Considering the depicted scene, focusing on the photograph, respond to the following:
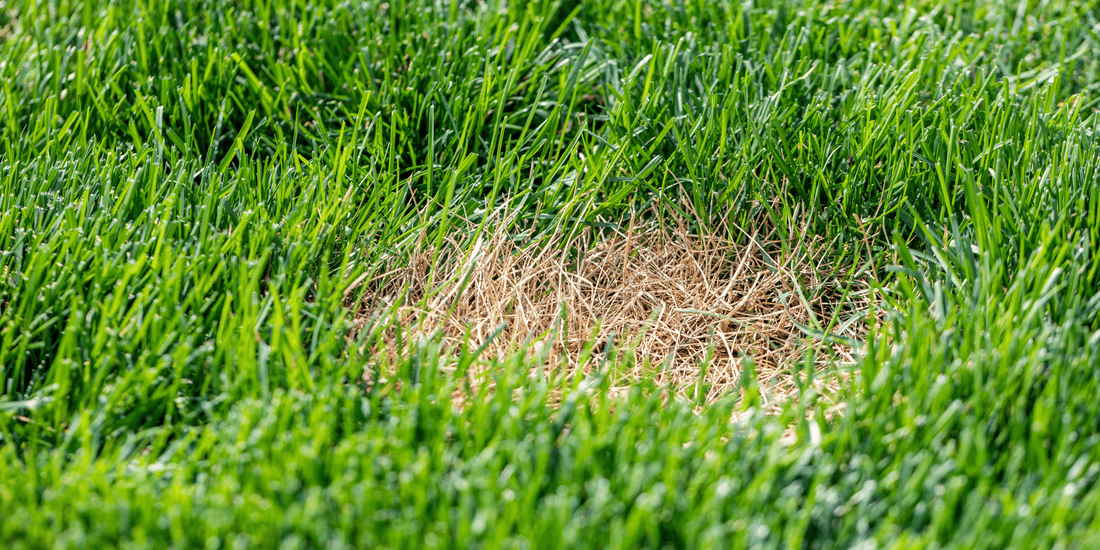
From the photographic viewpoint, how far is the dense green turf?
4.38 feet

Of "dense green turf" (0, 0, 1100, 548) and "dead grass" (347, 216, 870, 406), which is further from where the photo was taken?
"dead grass" (347, 216, 870, 406)

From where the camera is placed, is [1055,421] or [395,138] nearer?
[1055,421]

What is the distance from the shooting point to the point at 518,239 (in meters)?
2.06

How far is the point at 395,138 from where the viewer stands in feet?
7.32

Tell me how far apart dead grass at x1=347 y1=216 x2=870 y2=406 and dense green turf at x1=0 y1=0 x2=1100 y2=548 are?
0.22 ft

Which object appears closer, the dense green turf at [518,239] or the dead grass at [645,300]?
the dense green turf at [518,239]

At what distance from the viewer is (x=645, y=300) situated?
2051mm

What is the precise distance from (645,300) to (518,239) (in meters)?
0.33

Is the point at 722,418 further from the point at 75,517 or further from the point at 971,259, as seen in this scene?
the point at 75,517

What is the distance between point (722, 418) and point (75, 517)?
1.05 m

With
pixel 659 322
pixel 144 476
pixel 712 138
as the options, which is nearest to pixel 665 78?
pixel 712 138

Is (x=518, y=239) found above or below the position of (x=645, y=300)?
above

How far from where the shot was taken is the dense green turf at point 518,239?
1.33m

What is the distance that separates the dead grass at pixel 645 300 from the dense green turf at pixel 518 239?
7 cm
